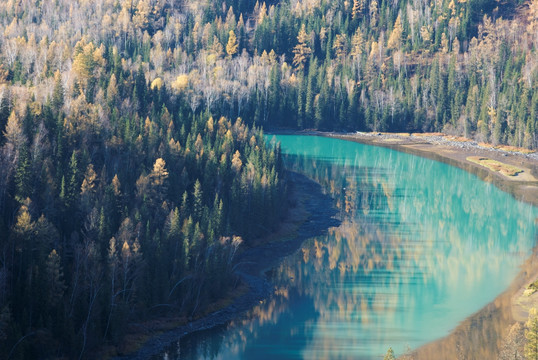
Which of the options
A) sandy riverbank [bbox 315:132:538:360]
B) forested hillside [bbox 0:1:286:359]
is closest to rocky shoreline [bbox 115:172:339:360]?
forested hillside [bbox 0:1:286:359]

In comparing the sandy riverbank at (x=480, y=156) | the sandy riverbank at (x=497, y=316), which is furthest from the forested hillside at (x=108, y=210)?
the sandy riverbank at (x=480, y=156)

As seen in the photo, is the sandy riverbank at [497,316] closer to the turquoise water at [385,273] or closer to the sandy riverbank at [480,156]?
the sandy riverbank at [480,156]

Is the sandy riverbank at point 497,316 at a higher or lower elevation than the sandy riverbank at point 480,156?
lower

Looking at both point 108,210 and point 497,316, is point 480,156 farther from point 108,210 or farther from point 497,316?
point 108,210

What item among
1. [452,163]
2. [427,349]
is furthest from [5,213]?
[452,163]

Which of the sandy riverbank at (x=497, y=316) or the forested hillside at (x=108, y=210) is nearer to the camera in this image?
the forested hillside at (x=108, y=210)

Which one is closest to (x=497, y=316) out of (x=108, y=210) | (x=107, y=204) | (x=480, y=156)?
(x=108, y=210)

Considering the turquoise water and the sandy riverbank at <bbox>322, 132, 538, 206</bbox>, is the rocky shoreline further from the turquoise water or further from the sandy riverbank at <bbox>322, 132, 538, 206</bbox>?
the sandy riverbank at <bbox>322, 132, 538, 206</bbox>
